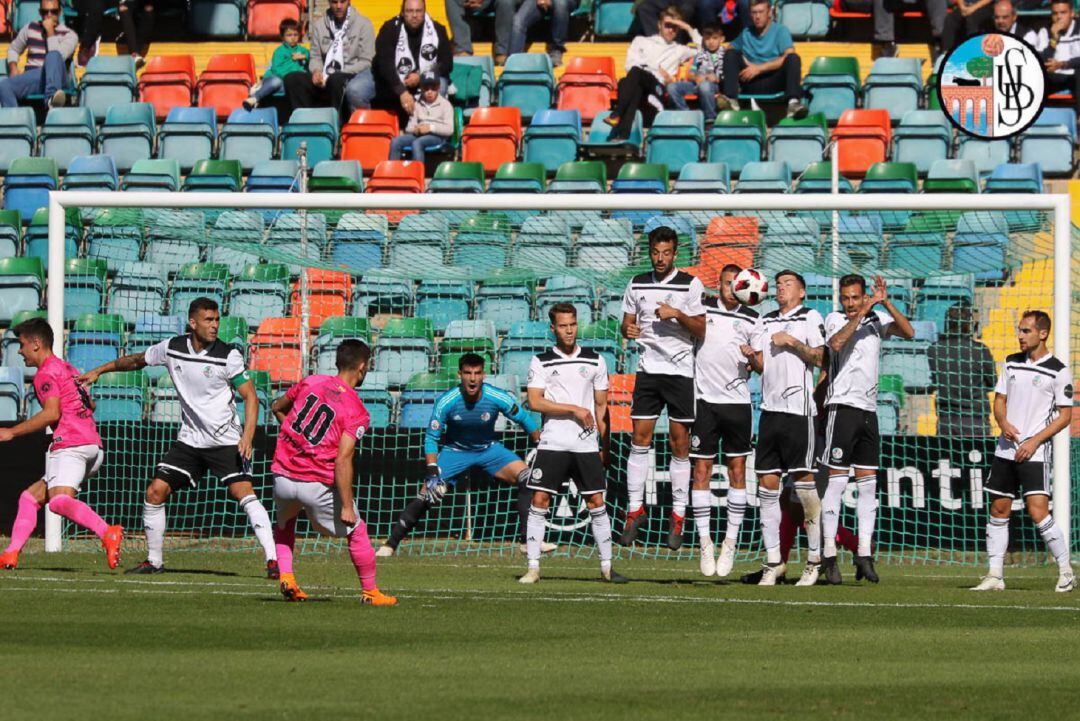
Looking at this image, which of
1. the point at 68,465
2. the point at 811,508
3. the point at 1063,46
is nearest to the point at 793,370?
the point at 811,508

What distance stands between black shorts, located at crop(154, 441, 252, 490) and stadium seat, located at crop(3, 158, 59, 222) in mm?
8196

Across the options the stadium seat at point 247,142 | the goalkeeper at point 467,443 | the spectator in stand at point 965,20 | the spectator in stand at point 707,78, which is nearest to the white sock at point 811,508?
the goalkeeper at point 467,443

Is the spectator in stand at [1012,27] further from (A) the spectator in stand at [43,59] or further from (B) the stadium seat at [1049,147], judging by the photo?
(A) the spectator in stand at [43,59]

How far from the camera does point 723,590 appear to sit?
1167cm

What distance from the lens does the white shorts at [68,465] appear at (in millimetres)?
12906

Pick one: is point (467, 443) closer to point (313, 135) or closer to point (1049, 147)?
point (313, 135)

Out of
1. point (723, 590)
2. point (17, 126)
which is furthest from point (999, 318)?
point (17, 126)

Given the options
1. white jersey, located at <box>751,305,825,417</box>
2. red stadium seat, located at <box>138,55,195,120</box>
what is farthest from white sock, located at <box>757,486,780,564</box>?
red stadium seat, located at <box>138,55,195,120</box>

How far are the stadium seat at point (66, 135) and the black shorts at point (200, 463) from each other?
9256 mm

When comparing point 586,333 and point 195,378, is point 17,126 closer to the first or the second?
point 586,333

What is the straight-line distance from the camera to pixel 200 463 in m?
12.6

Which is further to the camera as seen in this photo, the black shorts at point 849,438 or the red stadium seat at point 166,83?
the red stadium seat at point 166,83

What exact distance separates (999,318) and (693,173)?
12.5ft

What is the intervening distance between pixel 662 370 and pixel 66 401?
14.4ft
